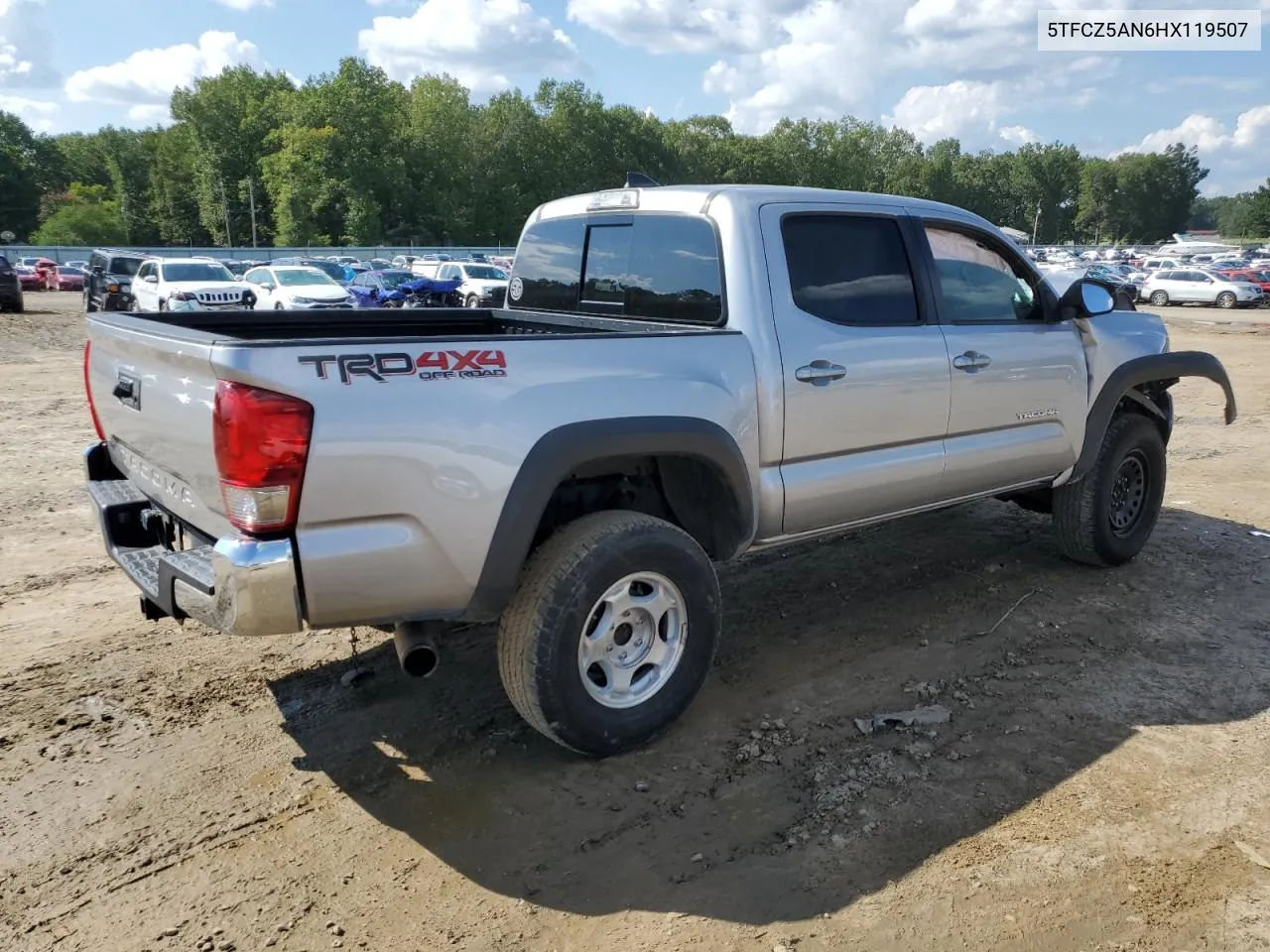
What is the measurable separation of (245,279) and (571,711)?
26079mm

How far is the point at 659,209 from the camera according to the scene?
4.16m

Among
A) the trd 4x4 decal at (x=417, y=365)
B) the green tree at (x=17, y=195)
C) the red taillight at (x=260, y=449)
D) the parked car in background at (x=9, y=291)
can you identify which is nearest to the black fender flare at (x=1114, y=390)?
the trd 4x4 decal at (x=417, y=365)

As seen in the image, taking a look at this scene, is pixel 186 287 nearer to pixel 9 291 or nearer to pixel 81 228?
pixel 9 291

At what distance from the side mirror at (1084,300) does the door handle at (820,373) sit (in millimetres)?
1745

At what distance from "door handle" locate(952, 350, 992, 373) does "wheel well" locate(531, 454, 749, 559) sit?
1394mm

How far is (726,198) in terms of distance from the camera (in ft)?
12.7

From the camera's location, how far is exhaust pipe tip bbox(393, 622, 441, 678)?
10.3 ft

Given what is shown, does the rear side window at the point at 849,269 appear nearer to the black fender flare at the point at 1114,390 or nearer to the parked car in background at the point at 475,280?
the black fender flare at the point at 1114,390

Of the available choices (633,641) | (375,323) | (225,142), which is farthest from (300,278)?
(225,142)

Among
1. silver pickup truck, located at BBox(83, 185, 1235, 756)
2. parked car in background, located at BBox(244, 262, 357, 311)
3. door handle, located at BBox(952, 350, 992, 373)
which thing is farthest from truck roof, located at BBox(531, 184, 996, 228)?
parked car in background, located at BBox(244, 262, 357, 311)

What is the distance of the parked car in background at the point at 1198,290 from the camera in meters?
36.2

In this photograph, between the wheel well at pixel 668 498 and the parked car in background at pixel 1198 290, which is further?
the parked car in background at pixel 1198 290

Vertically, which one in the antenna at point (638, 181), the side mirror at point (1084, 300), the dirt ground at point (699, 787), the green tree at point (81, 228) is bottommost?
the dirt ground at point (699, 787)

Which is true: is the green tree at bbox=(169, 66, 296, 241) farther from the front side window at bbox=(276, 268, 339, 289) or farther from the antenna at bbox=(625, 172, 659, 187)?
the antenna at bbox=(625, 172, 659, 187)
